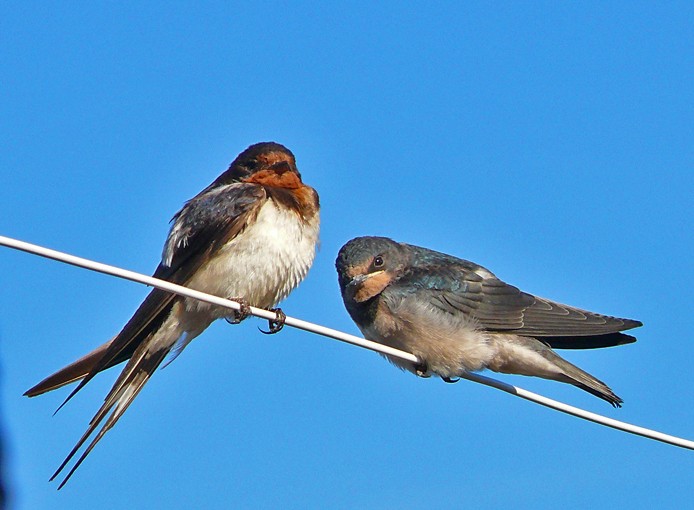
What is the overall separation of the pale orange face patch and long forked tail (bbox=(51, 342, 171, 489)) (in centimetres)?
107

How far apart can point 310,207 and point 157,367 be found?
1.14m

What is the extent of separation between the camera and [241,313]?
5.04 metres

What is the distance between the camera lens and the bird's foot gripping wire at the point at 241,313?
496 centimetres

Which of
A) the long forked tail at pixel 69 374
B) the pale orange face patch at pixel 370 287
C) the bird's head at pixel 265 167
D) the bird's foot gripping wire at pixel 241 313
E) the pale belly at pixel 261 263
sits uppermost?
the bird's head at pixel 265 167

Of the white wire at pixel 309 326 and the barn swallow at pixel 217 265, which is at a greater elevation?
the barn swallow at pixel 217 265

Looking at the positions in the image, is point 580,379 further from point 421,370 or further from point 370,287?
point 370,287

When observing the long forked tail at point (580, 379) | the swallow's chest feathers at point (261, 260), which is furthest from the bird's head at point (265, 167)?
the long forked tail at point (580, 379)

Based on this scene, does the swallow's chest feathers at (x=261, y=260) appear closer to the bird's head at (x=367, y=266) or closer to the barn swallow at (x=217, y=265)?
the barn swallow at (x=217, y=265)

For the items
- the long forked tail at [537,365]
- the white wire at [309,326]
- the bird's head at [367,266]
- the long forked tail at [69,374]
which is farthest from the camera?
the bird's head at [367,266]

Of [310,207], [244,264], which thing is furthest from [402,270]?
[244,264]

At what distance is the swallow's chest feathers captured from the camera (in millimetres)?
5191

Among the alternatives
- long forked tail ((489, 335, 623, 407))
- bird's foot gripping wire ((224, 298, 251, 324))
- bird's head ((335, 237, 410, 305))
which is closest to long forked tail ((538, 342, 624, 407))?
long forked tail ((489, 335, 623, 407))

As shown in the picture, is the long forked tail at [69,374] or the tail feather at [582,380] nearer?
the long forked tail at [69,374]

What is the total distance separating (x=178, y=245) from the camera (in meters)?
5.45
